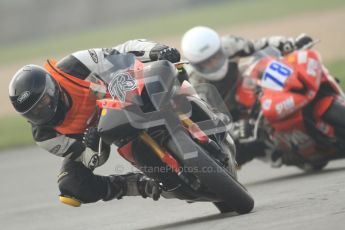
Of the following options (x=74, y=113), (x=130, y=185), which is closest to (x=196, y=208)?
(x=130, y=185)

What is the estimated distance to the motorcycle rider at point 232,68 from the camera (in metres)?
10.8

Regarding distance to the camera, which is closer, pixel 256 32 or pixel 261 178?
pixel 261 178

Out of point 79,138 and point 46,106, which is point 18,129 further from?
point 46,106

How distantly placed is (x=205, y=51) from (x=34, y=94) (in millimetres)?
4001

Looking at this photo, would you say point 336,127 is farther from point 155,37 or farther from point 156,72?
point 155,37

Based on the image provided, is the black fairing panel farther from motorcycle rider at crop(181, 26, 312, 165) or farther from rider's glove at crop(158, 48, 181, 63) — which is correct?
motorcycle rider at crop(181, 26, 312, 165)

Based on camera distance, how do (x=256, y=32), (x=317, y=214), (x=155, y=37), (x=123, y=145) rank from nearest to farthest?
(x=317, y=214)
(x=123, y=145)
(x=256, y=32)
(x=155, y=37)

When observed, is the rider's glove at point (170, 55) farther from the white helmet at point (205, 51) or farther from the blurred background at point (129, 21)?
the blurred background at point (129, 21)

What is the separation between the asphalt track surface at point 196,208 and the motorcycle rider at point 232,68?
1.45 feet

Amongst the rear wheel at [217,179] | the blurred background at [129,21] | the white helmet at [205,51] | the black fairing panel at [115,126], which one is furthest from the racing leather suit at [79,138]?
the blurred background at [129,21]

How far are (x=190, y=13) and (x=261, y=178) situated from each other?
119ft

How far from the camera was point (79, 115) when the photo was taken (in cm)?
770

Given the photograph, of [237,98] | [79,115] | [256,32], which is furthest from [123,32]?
[79,115]

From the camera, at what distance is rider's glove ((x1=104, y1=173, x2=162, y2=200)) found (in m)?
7.96
